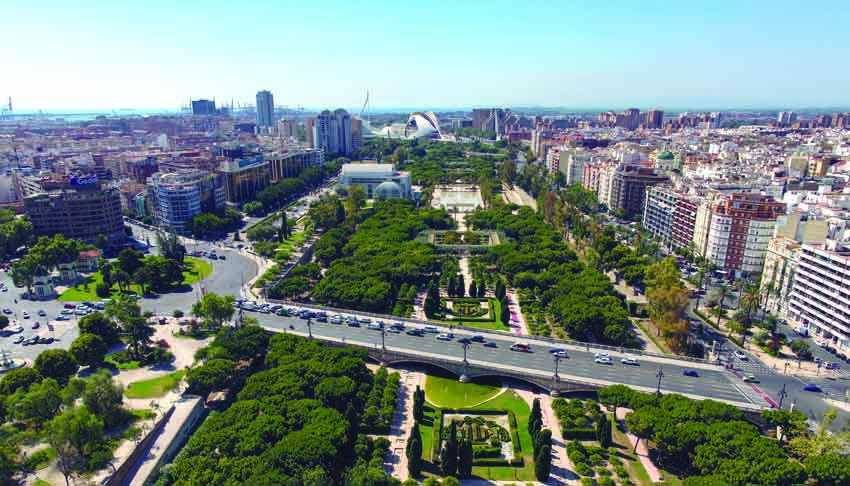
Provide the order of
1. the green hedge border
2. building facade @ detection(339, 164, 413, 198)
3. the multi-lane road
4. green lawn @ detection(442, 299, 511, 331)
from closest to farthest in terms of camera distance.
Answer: the green hedge border, the multi-lane road, green lawn @ detection(442, 299, 511, 331), building facade @ detection(339, 164, 413, 198)

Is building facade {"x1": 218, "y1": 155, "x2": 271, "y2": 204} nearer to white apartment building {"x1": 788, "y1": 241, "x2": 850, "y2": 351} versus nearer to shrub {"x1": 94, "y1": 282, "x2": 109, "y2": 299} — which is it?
shrub {"x1": 94, "y1": 282, "x2": 109, "y2": 299}

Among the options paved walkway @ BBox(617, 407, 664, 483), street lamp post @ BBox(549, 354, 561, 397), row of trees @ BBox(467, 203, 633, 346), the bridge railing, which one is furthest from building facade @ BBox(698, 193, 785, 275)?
street lamp post @ BBox(549, 354, 561, 397)

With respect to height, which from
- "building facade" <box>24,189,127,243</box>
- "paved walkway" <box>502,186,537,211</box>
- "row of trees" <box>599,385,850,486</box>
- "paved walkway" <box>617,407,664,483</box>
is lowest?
"paved walkway" <box>617,407,664,483</box>

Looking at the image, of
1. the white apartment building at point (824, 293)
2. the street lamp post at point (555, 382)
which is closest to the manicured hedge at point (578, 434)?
the street lamp post at point (555, 382)

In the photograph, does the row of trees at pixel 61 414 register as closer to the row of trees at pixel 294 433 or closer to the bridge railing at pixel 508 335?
the row of trees at pixel 294 433

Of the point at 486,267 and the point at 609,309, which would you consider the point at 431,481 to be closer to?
the point at 609,309

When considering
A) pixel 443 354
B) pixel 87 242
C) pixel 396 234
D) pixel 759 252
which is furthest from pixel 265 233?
pixel 759 252

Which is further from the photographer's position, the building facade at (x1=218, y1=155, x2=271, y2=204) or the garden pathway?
the building facade at (x1=218, y1=155, x2=271, y2=204)
